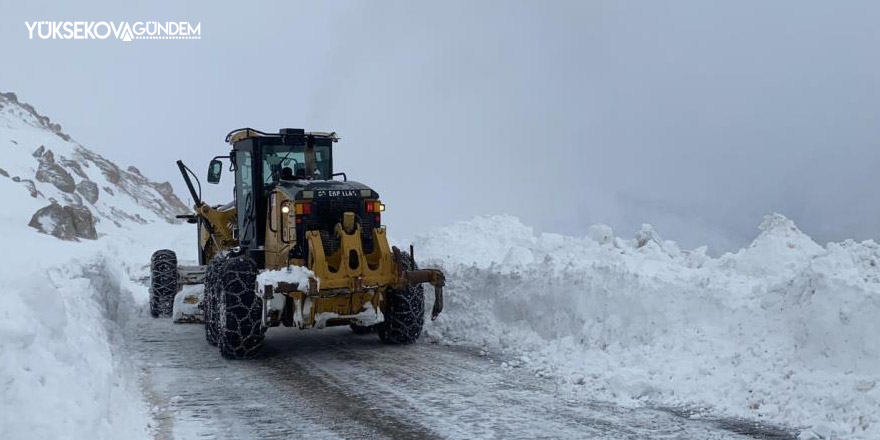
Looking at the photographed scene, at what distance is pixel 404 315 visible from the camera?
32.8 feet

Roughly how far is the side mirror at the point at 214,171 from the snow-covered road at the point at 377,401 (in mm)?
2617

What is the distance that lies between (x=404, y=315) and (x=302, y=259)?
59.0 inches

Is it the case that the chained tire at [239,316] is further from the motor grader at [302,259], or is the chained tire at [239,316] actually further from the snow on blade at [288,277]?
the snow on blade at [288,277]

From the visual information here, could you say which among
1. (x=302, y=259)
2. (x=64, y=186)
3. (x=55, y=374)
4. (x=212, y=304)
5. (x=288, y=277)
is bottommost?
(x=55, y=374)

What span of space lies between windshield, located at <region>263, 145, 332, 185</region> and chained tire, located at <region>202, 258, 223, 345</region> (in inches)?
54.1

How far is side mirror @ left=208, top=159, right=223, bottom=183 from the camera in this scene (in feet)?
37.4

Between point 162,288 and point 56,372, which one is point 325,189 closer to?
point 56,372

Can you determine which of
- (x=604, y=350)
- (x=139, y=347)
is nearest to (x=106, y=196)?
(x=139, y=347)

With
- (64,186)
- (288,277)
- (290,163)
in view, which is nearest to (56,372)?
(288,277)

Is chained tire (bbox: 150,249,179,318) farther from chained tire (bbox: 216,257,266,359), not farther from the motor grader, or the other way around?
chained tire (bbox: 216,257,266,359)

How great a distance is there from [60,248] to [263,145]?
1015 inches

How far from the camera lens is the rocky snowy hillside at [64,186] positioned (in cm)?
4269

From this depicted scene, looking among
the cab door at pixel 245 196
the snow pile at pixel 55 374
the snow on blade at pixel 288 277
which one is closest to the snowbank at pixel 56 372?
the snow pile at pixel 55 374

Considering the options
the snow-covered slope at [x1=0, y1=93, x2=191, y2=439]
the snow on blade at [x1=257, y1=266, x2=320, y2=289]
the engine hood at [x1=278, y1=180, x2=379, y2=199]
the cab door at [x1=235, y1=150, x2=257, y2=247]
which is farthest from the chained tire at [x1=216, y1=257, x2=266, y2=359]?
the cab door at [x1=235, y1=150, x2=257, y2=247]
